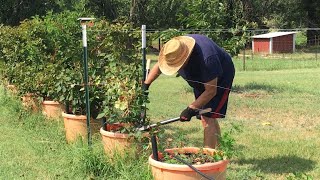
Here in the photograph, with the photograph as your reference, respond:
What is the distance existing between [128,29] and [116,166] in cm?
196

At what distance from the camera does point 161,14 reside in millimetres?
42938

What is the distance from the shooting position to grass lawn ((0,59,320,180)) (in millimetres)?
4480

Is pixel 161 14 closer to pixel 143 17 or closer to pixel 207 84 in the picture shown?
pixel 143 17

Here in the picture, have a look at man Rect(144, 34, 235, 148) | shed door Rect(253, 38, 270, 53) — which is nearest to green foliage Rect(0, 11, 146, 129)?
man Rect(144, 34, 235, 148)

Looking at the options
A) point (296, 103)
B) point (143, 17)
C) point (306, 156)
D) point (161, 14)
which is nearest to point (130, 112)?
point (306, 156)

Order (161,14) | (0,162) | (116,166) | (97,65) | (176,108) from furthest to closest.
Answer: (161,14), (176,108), (97,65), (0,162), (116,166)

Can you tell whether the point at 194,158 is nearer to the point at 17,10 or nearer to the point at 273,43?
the point at 17,10

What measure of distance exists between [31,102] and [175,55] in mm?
4252

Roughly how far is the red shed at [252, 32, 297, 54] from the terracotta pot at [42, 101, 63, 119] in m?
31.6

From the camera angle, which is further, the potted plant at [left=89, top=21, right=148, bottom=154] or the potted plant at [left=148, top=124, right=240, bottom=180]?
the potted plant at [left=89, top=21, right=148, bottom=154]

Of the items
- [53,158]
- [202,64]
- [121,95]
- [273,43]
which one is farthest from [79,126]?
[273,43]

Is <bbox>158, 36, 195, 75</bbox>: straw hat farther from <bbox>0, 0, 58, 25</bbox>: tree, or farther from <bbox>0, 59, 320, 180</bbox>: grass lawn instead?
<bbox>0, 0, 58, 25</bbox>: tree

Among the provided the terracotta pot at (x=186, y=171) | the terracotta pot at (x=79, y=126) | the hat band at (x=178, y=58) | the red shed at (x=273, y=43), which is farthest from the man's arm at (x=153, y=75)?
the red shed at (x=273, y=43)

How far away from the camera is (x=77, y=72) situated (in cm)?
576
